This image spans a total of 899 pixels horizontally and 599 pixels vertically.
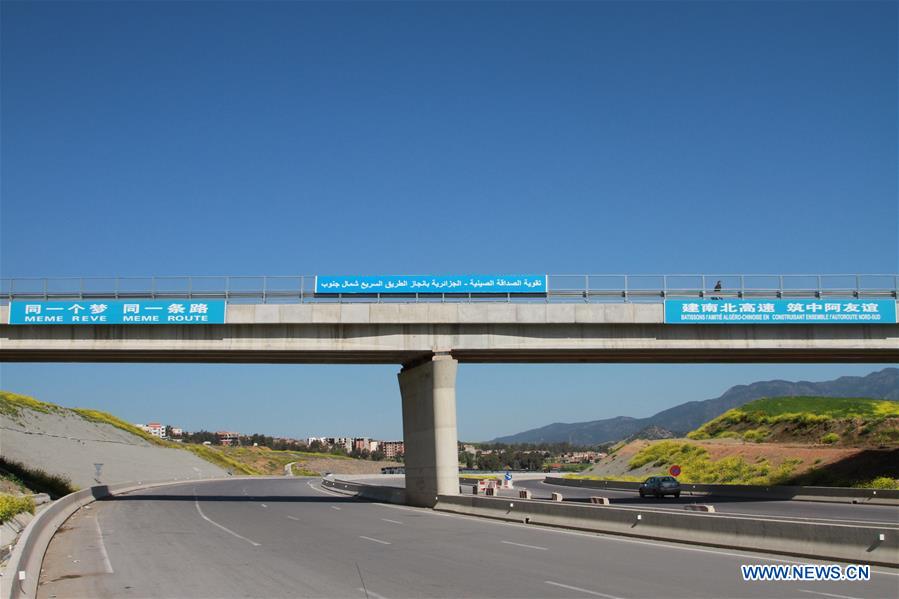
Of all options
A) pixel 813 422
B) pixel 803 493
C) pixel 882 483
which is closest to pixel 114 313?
pixel 803 493

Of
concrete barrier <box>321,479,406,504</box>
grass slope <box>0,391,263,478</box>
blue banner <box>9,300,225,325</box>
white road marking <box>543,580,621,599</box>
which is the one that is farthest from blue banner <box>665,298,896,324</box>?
grass slope <box>0,391,263,478</box>

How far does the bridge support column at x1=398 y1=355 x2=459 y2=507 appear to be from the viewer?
3775cm

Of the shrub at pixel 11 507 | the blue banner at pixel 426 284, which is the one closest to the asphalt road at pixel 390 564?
the shrub at pixel 11 507

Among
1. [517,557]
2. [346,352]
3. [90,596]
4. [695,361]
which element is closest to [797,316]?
[695,361]

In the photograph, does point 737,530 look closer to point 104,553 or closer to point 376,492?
point 104,553

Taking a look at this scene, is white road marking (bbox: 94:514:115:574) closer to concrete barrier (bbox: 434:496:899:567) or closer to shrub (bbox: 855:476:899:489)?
concrete barrier (bbox: 434:496:899:567)

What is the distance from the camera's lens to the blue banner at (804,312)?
37.4m

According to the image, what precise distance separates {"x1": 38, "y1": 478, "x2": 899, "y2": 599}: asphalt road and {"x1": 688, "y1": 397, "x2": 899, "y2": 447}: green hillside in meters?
46.8

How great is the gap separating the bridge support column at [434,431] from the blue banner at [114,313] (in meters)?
9.80

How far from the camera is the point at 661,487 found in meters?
48.5

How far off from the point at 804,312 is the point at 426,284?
1702 centimetres

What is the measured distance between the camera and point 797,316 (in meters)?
37.4

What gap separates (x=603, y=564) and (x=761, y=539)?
157 inches

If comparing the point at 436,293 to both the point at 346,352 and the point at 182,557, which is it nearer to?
the point at 346,352
